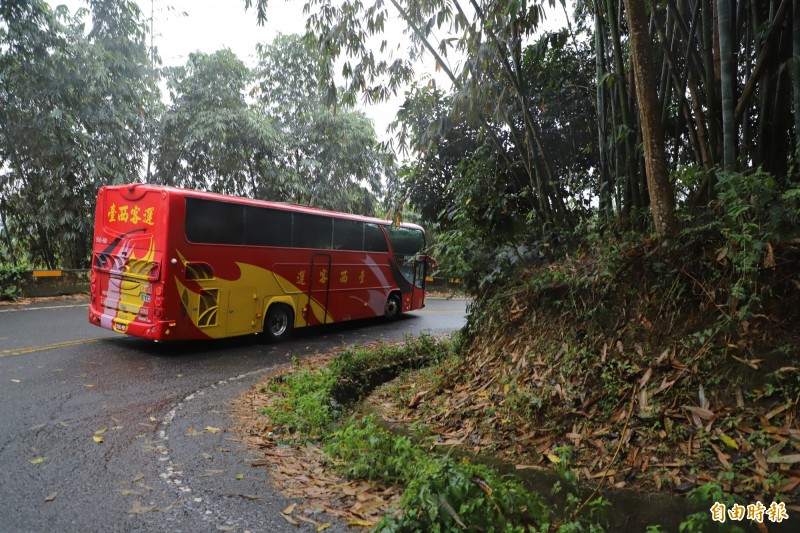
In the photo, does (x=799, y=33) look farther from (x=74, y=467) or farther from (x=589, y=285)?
(x=74, y=467)

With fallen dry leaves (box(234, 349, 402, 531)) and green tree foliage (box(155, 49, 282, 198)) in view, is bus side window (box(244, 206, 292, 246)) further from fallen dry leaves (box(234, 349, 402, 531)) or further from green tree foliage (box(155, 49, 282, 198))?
green tree foliage (box(155, 49, 282, 198))

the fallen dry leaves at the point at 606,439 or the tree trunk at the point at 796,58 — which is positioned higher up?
the tree trunk at the point at 796,58

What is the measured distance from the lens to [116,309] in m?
9.49

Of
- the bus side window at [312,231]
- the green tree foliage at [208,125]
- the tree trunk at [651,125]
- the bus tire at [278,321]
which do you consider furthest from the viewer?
the green tree foliage at [208,125]

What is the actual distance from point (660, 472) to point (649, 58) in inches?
126

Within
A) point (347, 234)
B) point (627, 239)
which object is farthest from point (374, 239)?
point (627, 239)

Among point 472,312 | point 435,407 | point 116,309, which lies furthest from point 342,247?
point 435,407

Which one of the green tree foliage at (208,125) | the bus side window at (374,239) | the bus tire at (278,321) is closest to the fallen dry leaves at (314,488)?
the bus tire at (278,321)

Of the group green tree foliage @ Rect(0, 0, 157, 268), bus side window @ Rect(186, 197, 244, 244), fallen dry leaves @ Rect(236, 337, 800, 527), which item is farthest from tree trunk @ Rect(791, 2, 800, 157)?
green tree foliage @ Rect(0, 0, 157, 268)

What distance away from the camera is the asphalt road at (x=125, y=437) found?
3.49m

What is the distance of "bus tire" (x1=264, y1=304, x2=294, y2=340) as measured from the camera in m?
11.0

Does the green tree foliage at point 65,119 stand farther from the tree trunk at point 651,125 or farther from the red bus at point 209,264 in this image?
the tree trunk at point 651,125

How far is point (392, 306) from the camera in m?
15.4

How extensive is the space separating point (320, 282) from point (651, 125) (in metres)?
8.65
